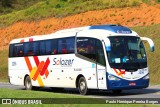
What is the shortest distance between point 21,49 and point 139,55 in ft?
31.5

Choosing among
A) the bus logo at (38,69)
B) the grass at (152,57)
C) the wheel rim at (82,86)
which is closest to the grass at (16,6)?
the grass at (152,57)

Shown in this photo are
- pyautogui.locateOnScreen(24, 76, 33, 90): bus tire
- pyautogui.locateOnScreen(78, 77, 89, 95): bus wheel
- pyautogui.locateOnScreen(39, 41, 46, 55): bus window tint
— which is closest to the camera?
pyautogui.locateOnScreen(78, 77, 89, 95): bus wheel

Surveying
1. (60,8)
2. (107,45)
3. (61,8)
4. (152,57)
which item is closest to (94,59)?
(107,45)

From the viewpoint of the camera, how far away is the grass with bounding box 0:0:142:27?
51.2 meters

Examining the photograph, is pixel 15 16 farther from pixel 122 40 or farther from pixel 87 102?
pixel 87 102

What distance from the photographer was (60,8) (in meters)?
58.0

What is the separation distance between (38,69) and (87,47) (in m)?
5.60

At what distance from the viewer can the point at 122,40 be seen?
21.7m

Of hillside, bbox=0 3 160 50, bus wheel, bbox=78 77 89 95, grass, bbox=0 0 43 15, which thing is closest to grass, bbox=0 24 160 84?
hillside, bbox=0 3 160 50

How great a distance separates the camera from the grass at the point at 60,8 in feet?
168

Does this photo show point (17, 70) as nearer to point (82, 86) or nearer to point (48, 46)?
point (48, 46)

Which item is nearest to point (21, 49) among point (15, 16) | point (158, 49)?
point (158, 49)

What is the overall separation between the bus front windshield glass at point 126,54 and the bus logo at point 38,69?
219 inches

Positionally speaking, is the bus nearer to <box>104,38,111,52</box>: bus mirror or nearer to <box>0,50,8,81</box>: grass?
<box>104,38,111,52</box>: bus mirror
